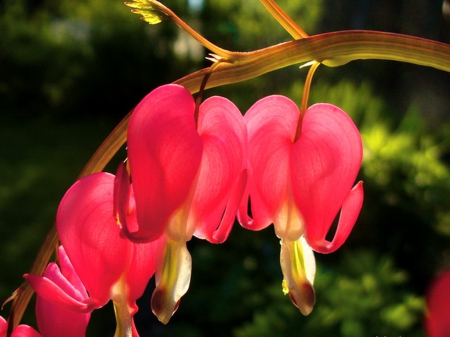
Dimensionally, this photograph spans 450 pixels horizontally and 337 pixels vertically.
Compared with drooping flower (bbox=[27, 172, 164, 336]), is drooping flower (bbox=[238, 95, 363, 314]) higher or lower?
higher

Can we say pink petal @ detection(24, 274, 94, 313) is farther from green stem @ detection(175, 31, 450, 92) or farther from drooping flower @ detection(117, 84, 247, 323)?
green stem @ detection(175, 31, 450, 92)

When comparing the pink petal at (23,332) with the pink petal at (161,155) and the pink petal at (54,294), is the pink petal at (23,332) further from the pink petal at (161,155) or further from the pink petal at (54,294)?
the pink petal at (161,155)

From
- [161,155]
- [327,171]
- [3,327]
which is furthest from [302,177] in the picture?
[3,327]

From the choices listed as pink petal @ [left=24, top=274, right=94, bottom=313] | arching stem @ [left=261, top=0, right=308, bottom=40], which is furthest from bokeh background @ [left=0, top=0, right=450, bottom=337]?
pink petal @ [left=24, top=274, right=94, bottom=313]

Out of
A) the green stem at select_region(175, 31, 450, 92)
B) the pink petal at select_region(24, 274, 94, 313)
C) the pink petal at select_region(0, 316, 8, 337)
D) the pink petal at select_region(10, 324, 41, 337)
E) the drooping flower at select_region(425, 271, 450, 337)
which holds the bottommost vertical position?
the pink petal at select_region(0, 316, 8, 337)

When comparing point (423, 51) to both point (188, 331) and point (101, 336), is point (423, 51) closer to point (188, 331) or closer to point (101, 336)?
point (188, 331)

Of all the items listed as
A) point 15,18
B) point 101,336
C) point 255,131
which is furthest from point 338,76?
point 255,131
